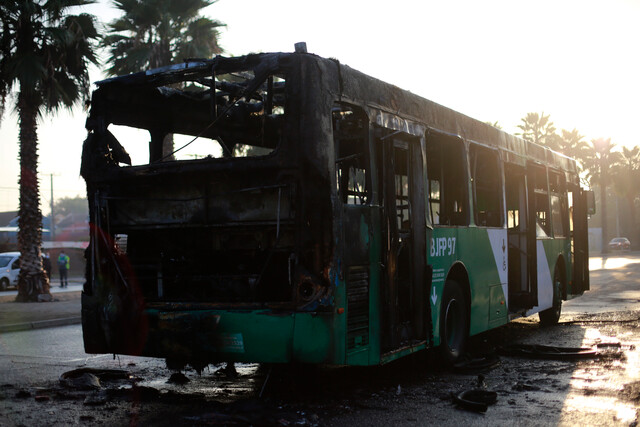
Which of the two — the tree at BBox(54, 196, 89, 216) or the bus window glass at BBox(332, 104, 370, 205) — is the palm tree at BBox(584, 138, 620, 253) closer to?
the bus window glass at BBox(332, 104, 370, 205)

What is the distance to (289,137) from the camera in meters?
6.85

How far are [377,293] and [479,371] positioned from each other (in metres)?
2.40

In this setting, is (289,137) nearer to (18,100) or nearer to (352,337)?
(352,337)

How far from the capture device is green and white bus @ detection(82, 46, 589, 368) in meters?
6.80

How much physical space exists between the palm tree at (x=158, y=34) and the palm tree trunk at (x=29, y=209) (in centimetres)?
424

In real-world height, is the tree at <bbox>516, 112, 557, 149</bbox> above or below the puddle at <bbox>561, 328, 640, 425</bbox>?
above

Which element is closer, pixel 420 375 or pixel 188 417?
pixel 188 417

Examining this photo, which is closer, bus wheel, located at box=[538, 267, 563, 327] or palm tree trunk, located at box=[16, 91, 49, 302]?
bus wheel, located at box=[538, 267, 563, 327]

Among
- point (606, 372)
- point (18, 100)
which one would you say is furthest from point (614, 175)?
point (606, 372)

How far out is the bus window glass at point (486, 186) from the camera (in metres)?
10.3

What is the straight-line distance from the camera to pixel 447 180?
9.57 metres

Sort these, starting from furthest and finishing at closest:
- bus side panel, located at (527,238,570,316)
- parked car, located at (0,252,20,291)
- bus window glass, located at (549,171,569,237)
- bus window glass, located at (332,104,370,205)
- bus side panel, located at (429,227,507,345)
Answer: parked car, located at (0,252,20,291)
bus window glass, located at (549,171,569,237)
bus side panel, located at (527,238,570,316)
bus side panel, located at (429,227,507,345)
bus window glass, located at (332,104,370,205)

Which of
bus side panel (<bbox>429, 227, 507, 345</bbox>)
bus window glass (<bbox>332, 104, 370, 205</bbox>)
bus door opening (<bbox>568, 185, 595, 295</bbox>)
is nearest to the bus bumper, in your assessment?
bus window glass (<bbox>332, 104, 370, 205</bbox>)

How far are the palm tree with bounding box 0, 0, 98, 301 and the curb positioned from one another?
757 cm
